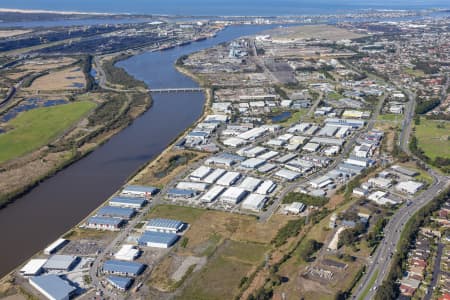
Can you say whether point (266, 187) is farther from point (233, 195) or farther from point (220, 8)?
point (220, 8)

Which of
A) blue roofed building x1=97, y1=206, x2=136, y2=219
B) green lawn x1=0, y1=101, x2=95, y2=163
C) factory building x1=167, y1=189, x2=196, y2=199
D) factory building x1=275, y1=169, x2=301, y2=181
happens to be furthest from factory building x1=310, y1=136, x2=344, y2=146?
green lawn x1=0, y1=101, x2=95, y2=163

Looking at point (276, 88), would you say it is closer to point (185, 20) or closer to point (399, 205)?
point (399, 205)

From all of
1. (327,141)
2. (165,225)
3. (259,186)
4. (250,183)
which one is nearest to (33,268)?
(165,225)

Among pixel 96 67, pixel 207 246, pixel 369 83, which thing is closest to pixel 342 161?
pixel 207 246

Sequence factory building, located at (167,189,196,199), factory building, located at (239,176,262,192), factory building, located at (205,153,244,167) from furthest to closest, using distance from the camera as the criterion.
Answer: factory building, located at (205,153,244,167) < factory building, located at (239,176,262,192) < factory building, located at (167,189,196,199)

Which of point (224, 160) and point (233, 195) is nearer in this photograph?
point (233, 195)

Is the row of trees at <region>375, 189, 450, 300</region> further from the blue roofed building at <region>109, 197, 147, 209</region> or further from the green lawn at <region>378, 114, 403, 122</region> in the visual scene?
the green lawn at <region>378, 114, 403, 122</region>
